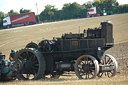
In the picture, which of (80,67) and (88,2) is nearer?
(80,67)

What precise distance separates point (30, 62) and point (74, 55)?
99.1 inches

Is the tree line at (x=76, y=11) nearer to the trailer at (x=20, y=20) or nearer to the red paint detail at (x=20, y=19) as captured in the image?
the trailer at (x=20, y=20)

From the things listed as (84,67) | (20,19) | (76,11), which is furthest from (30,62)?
(76,11)

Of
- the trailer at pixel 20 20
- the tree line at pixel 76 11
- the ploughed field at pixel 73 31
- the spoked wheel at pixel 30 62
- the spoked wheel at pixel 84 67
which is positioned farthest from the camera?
the tree line at pixel 76 11

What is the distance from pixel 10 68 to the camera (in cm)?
1412

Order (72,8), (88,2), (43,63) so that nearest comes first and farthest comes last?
(43,63)
(72,8)
(88,2)

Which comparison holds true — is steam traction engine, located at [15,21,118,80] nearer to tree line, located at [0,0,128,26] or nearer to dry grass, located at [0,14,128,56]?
dry grass, located at [0,14,128,56]

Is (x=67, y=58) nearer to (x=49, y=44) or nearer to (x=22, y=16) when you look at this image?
(x=49, y=44)

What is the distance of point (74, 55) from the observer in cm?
1460

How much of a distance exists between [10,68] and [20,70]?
119cm

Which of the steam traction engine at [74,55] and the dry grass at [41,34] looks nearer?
the steam traction engine at [74,55]

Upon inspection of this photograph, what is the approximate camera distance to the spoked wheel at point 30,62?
14.8 meters

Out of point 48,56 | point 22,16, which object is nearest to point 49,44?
point 48,56

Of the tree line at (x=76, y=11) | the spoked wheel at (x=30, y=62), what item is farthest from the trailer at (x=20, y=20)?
the spoked wheel at (x=30, y=62)
